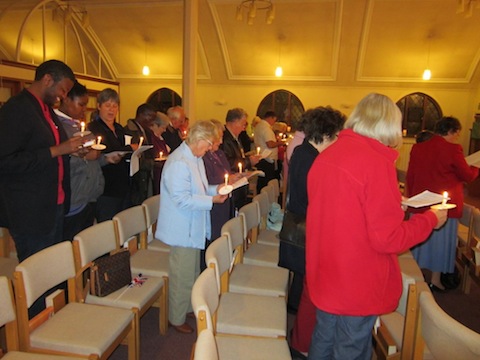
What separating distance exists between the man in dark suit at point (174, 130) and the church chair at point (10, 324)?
327 centimetres

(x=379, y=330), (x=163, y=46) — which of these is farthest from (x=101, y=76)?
(x=379, y=330)

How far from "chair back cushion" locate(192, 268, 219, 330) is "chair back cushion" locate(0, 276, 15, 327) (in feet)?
2.85

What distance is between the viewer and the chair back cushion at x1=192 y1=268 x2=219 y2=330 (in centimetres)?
164

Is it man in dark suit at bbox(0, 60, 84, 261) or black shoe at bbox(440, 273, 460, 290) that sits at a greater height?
man in dark suit at bbox(0, 60, 84, 261)

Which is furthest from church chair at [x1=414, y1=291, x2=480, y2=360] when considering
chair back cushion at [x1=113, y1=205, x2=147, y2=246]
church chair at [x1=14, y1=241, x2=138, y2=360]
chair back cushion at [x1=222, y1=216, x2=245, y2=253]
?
chair back cushion at [x1=113, y1=205, x2=147, y2=246]

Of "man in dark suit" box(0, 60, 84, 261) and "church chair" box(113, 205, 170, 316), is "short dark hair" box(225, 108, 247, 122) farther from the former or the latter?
"man in dark suit" box(0, 60, 84, 261)

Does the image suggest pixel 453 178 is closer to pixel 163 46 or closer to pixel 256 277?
pixel 256 277

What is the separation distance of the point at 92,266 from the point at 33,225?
438 millimetres

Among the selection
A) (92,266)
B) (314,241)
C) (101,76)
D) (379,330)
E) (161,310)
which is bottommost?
(161,310)

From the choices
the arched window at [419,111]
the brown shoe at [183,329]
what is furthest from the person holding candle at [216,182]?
the arched window at [419,111]

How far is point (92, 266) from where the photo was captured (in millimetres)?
2412

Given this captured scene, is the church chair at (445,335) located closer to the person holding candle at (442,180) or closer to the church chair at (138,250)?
the church chair at (138,250)

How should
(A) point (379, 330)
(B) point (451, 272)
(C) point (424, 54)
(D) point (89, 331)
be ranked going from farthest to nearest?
(C) point (424, 54), (B) point (451, 272), (A) point (379, 330), (D) point (89, 331)

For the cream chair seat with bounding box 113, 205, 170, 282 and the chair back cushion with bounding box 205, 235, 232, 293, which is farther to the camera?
the cream chair seat with bounding box 113, 205, 170, 282
